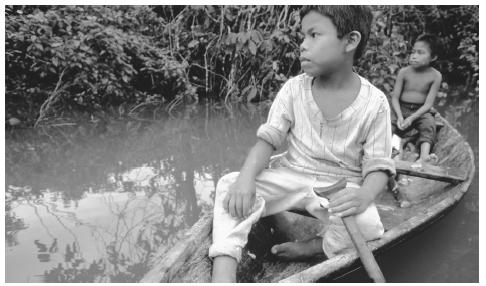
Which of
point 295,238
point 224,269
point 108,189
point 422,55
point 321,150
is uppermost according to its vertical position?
point 422,55

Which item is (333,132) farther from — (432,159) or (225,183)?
(432,159)

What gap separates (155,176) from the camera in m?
3.40

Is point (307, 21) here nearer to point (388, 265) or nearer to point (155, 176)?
point (388, 265)

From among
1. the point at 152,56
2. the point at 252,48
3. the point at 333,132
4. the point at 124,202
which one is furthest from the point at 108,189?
the point at 152,56

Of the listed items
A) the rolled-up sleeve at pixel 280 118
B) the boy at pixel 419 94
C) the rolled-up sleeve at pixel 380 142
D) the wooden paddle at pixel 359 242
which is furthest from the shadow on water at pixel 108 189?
the boy at pixel 419 94

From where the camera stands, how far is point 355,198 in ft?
5.34

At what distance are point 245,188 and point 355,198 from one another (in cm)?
38

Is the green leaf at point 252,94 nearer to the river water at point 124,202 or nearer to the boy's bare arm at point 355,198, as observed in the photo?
the river water at point 124,202

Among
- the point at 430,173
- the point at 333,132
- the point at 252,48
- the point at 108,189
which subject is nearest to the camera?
the point at 333,132

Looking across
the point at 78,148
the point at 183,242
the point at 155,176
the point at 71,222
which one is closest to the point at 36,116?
the point at 78,148

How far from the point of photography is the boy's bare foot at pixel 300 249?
194 centimetres

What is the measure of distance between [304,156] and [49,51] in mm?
3734

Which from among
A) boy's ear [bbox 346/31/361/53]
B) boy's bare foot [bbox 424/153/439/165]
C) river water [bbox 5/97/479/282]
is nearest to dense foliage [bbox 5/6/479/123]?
river water [bbox 5/97/479/282]

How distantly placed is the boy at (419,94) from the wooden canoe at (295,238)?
15.1 inches
